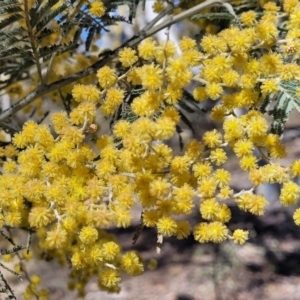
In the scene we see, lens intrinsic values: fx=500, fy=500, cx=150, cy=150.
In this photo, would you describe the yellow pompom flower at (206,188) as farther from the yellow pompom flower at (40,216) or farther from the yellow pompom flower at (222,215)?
the yellow pompom flower at (40,216)

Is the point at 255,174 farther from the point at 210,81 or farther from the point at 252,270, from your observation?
the point at 252,270

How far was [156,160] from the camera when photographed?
819 mm

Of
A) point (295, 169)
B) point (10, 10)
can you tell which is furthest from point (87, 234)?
point (10, 10)

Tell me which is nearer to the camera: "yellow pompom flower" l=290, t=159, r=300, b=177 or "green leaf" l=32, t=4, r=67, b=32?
"yellow pompom flower" l=290, t=159, r=300, b=177

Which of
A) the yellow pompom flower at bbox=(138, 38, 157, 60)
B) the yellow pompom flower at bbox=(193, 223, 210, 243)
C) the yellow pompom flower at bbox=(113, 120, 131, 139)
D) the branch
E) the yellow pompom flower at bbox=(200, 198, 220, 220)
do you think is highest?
the yellow pompom flower at bbox=(138, 38, 157, 60)

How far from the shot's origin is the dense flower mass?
815mm

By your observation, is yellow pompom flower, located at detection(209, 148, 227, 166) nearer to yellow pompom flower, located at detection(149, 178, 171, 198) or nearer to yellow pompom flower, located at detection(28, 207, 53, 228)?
yellow pompom flower, located at detection(149, 178, 171, 198)

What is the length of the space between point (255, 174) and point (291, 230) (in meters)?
1.98

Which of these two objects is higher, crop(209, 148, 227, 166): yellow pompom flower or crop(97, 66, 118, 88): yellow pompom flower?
crop(97, 66, 118, 88): yellow pompom flower

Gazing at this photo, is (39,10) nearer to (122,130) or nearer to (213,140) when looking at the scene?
(122,130)

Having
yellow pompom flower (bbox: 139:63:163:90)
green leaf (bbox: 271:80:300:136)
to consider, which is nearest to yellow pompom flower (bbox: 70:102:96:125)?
yellow pompom flower (bbox: 139:63:163:90)

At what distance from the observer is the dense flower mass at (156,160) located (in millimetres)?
815

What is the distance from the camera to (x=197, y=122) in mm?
3879

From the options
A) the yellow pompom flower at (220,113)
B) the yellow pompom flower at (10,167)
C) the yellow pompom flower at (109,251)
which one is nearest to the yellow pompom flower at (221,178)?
the yellow pompom flower at (220,113)
